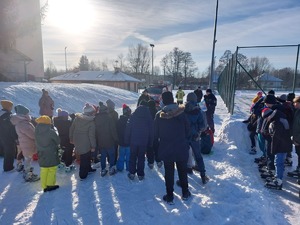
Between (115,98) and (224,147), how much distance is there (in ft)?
58.6

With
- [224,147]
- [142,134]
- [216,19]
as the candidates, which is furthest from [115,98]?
[142,134]

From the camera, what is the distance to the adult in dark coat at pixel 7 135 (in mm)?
5379

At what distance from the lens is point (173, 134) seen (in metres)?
4.00

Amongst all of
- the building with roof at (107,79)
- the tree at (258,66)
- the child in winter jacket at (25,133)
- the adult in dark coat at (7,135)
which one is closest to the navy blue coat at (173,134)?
the child in winter jacket at (25,133)

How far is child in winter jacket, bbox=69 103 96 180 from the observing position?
16.6 ft

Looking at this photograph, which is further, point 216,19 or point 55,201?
point 216,19

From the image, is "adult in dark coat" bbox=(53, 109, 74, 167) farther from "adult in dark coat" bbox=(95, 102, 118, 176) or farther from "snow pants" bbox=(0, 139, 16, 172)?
"snow pants" bbox=(0, 139, 16, 172)

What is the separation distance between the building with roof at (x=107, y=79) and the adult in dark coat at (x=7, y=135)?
37725 millimetres

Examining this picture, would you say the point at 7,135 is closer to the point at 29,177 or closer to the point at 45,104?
the point at 29,177

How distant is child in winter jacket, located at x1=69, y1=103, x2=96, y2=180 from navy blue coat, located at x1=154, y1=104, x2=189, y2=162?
5.93ft

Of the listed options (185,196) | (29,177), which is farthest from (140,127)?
(29,177)

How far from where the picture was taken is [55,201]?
14.0ft

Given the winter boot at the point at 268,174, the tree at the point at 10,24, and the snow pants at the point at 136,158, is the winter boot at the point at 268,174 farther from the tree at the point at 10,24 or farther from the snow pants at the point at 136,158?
the tree at the point at 10,24

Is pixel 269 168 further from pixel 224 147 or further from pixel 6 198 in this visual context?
pixel 6 198
